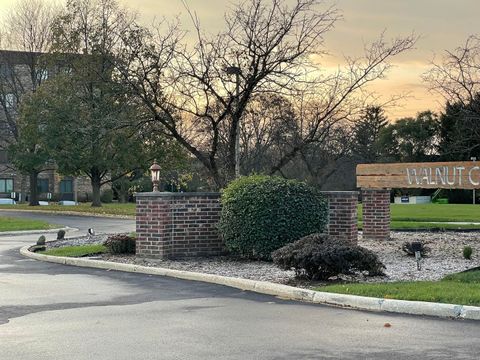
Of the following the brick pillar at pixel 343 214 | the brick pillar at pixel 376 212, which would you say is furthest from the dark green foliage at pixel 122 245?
the brick pillar at pixel 376 212

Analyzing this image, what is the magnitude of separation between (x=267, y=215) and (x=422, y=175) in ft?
16.6

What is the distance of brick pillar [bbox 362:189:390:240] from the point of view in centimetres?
1972

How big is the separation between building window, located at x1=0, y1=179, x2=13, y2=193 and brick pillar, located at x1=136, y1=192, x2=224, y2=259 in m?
58.0

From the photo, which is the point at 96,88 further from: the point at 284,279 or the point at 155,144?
the point at 284,279

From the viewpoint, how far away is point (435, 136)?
6462 centimetres

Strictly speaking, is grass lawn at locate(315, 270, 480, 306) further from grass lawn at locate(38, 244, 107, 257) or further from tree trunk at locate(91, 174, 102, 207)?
tree trunk at locate(91, 174, 102, 207)

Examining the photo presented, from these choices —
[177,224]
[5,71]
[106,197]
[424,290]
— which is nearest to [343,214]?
[177,224]

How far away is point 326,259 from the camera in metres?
10.9

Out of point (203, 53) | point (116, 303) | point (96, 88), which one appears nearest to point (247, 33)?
point (203, 53)

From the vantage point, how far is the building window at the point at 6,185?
6931 centimetres

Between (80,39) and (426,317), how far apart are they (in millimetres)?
36599

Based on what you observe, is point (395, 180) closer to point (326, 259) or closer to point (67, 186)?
point (326, 259)

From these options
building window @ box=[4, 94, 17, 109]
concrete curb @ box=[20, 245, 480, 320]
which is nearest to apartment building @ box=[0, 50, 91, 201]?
building window @ box=[4, 94, 17, 109]

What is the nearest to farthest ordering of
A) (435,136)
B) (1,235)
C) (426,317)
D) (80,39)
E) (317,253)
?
(426,317), (317,253), (1,235), (80,39), (435,136)
